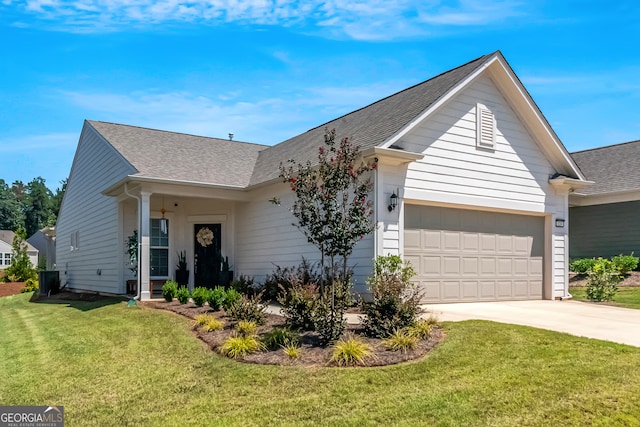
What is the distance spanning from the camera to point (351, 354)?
7.18 m

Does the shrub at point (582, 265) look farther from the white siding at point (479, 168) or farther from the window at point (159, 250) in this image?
the window at point (159, 250)

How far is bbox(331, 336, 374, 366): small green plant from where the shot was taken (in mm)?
7113

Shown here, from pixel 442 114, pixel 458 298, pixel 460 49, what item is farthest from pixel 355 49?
pixel 458 298

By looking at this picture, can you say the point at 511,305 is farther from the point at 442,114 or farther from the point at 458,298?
the point at 442,114

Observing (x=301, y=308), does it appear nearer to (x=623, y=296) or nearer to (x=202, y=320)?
(x=202, y=320)

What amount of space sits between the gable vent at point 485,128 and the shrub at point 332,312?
6257mm

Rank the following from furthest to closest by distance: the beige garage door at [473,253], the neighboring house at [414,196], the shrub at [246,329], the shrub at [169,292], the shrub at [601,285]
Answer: the shrub at [601,285] < the shrub at [169,292] < the beige garage door at [473,253] < the neighboring house at [414,196] < the shrub at [246,329]

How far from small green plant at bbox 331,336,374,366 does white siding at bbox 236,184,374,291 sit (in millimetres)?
4135

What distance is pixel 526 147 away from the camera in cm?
1413

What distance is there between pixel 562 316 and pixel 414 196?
3.79m

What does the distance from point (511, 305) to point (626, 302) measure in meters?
3.41

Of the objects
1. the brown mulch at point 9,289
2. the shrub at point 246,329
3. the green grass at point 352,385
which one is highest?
the shrub at point 246,329

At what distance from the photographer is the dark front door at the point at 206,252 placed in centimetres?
1688

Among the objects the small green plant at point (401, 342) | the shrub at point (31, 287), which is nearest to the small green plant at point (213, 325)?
the small green plant at point (401, 342)
